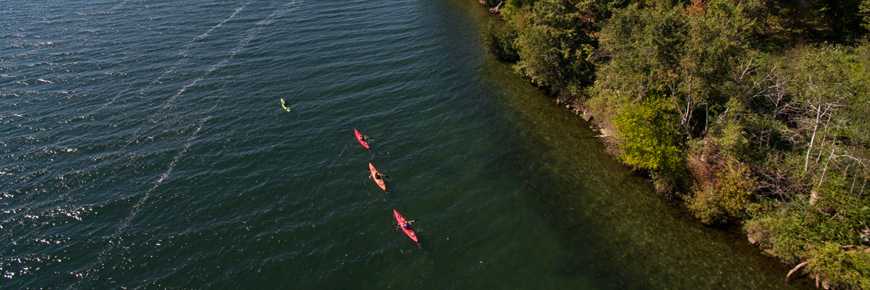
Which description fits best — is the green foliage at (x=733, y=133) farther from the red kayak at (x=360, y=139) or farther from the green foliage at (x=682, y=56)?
the red kayak at (x=360, y=139)

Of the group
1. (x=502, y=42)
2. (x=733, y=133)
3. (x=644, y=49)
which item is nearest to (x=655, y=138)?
(x=733, y=133)

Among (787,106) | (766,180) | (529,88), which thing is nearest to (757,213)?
(766,180)

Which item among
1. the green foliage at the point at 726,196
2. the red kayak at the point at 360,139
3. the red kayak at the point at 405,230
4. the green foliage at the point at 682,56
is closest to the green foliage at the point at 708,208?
the green foliage at the point at 726,196

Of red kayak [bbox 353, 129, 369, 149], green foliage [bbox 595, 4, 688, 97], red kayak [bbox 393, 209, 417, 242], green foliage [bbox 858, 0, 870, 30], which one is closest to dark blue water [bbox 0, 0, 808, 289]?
red kayak [bbox 393, 209, 417, 242]

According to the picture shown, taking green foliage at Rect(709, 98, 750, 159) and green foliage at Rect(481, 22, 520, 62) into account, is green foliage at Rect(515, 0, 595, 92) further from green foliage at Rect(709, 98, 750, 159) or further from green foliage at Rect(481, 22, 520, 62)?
green foliage at Rect(709, 98, 750, 159)

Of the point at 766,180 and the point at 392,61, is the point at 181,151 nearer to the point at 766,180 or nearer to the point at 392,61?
the point at 392,61

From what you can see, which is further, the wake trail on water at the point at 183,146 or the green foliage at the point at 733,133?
the wake trail on water at the point at 183,146
